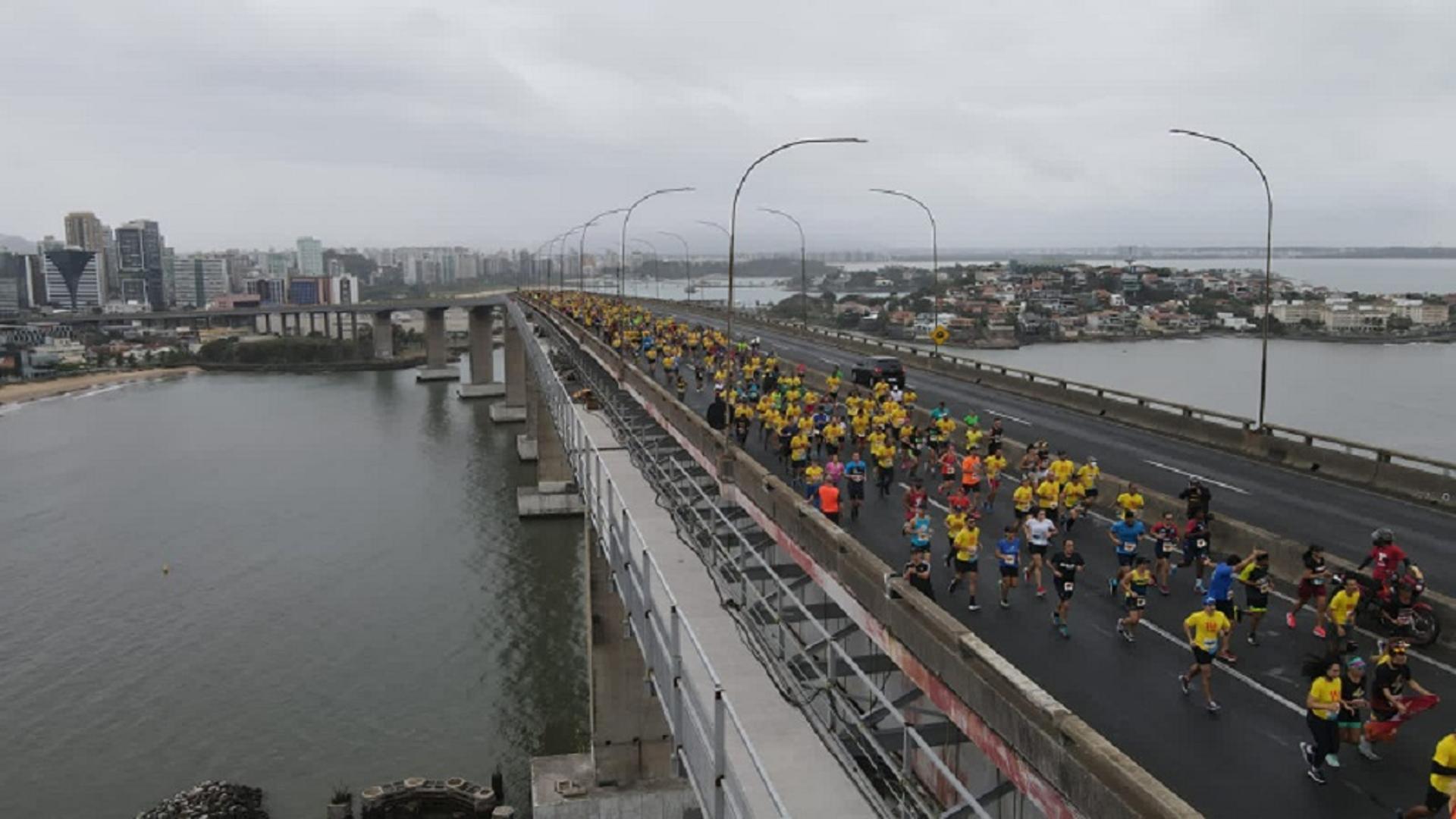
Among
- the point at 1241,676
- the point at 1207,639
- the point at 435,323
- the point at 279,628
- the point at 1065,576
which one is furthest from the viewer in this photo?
the point at 435,323

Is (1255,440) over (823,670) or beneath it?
over

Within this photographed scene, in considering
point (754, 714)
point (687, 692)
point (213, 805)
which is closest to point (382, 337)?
point (213, 805)

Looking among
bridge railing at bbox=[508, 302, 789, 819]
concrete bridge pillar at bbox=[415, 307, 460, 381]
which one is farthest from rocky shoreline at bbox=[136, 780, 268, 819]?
concrete bridge pillar at bbox=[415, 307, 460, 381]

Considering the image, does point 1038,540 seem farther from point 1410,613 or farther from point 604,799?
point 604,799

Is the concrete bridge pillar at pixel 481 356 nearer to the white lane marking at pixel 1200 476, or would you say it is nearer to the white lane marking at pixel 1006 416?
the white lane marking at pixel 1006 416

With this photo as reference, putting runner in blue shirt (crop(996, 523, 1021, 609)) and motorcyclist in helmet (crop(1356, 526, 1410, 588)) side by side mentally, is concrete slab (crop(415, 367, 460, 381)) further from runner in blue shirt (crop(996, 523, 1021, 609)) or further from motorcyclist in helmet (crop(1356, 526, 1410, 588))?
motorcyclist in helmet (crop(1356, 526, 1410, 588))

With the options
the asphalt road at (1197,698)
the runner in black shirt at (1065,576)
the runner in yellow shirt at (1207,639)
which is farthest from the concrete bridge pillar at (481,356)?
the runner in yellow shirt at (1207,639)

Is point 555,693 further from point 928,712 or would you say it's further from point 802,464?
point 928,712

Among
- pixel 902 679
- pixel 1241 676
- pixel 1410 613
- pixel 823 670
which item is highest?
pixel 1410 613
